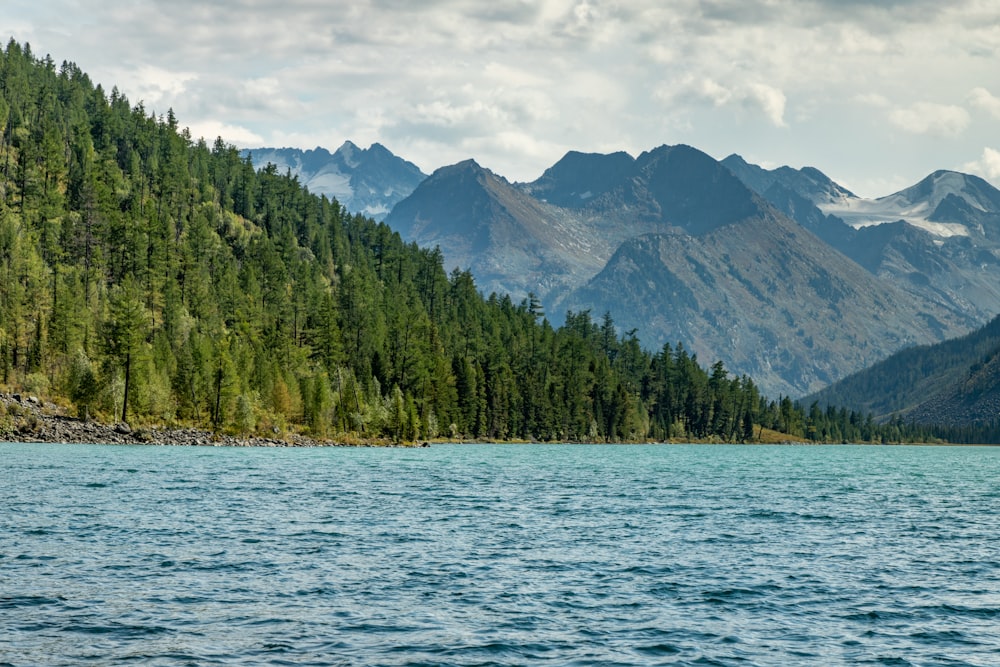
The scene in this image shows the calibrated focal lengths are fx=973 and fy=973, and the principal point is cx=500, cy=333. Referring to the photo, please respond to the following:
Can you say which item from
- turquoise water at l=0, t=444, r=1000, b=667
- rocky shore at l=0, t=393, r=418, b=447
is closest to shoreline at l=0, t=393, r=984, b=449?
rocky shore at l=0, t=393, r=418, b=447

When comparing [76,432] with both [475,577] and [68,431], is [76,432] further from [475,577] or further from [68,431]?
[475,577]

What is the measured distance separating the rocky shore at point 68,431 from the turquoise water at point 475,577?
57376mm

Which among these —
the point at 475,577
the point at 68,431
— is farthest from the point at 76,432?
the point at 475,577

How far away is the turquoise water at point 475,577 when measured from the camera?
96.8 ft

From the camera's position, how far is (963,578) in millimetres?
44250

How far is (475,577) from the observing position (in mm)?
41156

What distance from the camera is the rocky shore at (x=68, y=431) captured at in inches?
5347

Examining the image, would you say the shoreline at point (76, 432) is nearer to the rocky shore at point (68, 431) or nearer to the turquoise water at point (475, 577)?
the rocky shore at point (68, 431)

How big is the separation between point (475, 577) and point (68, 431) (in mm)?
116117

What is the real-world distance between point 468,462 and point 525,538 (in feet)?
267

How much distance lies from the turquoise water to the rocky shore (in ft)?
188

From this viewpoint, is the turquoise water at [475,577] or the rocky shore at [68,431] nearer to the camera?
the turquoise water at [475,577]

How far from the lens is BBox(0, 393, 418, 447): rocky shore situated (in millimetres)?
135812

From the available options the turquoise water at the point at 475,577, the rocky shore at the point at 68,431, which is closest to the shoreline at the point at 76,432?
the rocky shore at the point at 68,431
